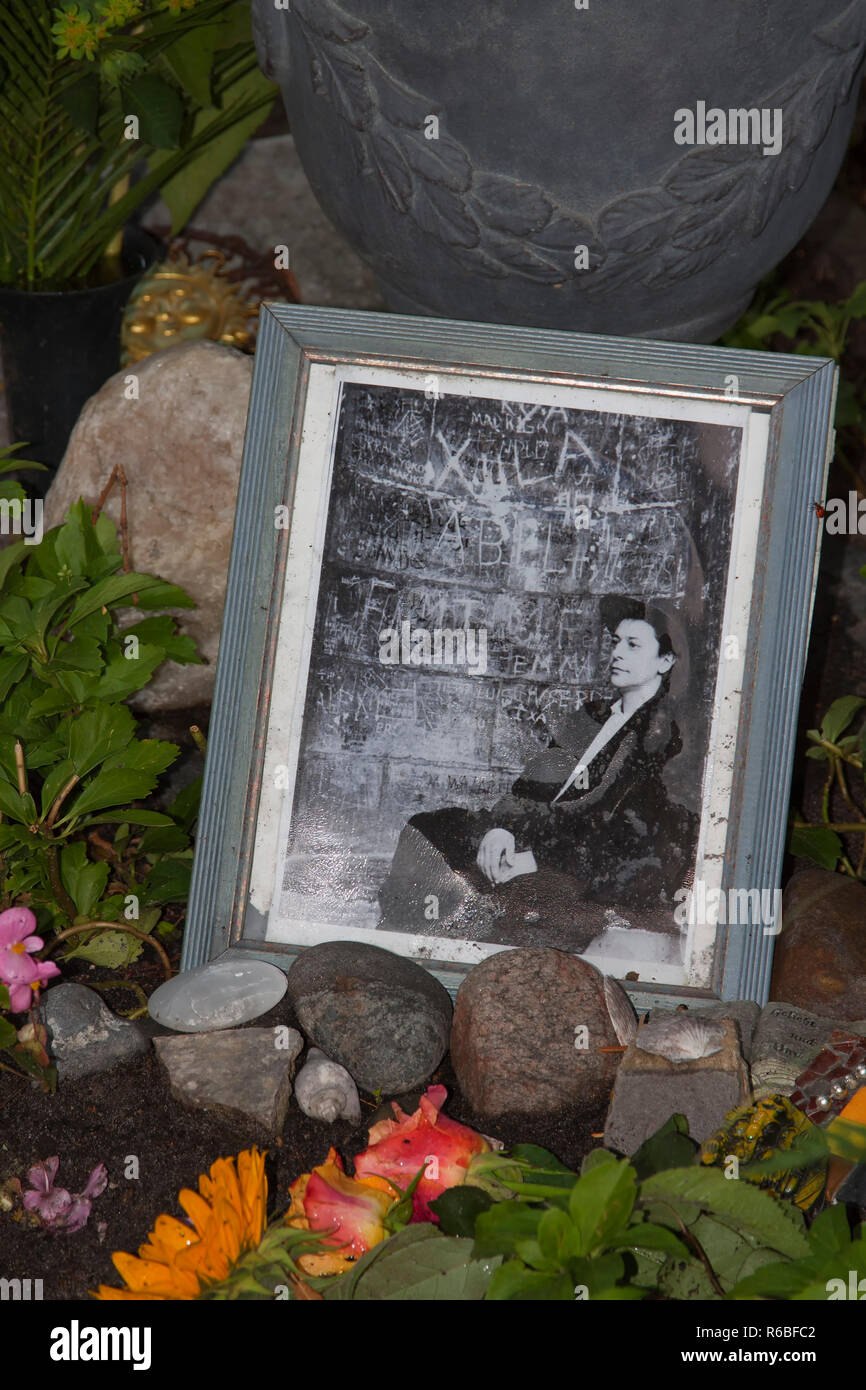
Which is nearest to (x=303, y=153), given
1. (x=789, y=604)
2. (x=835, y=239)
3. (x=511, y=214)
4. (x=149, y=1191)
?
(x=511, y=214)

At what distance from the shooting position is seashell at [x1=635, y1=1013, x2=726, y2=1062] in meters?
1.29

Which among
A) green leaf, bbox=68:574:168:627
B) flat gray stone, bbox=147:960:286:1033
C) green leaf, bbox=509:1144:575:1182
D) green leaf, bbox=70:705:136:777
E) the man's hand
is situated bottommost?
green leaf, bbox=509:1144:575:1182

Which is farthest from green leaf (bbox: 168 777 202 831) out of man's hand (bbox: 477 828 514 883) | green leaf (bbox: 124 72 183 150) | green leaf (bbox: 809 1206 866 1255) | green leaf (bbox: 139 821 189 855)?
green leaf (bbox: 124 72 183 150)

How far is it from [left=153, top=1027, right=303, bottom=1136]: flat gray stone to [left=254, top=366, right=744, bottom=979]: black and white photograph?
0.16 m

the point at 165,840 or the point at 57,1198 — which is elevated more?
the point at 165,840

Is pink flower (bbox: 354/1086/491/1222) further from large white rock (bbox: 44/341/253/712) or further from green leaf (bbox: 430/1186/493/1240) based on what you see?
large white rock (bbox: 44/341/253/712)

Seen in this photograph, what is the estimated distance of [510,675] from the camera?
1479mm

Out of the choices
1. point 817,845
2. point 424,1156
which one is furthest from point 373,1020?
point 817,845

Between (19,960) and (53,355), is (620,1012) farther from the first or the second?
(53,355)

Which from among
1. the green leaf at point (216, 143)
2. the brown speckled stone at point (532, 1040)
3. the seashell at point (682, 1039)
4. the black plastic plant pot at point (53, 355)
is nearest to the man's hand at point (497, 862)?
the brown speckled stone at point (532, 1040)

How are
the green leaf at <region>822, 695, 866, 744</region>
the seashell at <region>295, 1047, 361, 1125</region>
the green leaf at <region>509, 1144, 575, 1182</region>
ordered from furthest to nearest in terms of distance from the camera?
the green leaf at <region>822, 695, 866, 744</region> < the seashell at <region>295, 1047, 361, 1125</region> < the green leaf at <region>509, 1144, 575, 1182</region>

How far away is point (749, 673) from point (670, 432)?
29 centimetres

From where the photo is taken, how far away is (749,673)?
144 centimetres

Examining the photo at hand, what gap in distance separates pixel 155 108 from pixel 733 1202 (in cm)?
173
